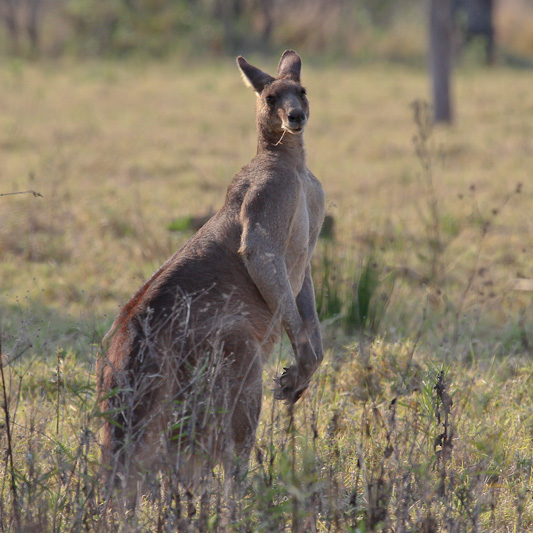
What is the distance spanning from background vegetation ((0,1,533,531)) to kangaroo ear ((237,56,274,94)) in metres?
1.28

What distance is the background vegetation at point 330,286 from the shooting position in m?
2.83

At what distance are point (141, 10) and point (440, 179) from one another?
1387 centimetres

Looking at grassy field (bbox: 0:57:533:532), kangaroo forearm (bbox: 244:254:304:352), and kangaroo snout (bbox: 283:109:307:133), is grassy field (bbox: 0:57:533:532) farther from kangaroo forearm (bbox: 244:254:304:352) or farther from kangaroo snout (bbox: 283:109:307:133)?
kangaroo snout (bbox: 283:109:307:133)

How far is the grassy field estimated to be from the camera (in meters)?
2.84

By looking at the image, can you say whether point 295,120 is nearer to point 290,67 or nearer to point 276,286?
point 290,67

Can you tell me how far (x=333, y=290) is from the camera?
4.98m

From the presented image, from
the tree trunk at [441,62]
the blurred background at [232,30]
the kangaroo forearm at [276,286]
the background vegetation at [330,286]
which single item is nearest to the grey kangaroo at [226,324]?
the kangaroo forearm at [276,286]

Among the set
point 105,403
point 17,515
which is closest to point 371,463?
point 105,403

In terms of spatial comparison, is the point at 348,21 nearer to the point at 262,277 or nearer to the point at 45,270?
the point at 45,270

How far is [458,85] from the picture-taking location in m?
16.9

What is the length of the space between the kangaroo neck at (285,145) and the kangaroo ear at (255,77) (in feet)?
0.68

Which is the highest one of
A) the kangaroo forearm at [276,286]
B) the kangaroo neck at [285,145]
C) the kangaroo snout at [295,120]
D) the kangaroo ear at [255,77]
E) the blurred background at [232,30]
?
the blurred background at [232,30]

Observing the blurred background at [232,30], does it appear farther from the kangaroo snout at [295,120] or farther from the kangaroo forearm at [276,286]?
the kangaroo forearm at [276,286]

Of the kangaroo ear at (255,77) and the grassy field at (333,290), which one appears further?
the kangaroo ear at (255,77)
